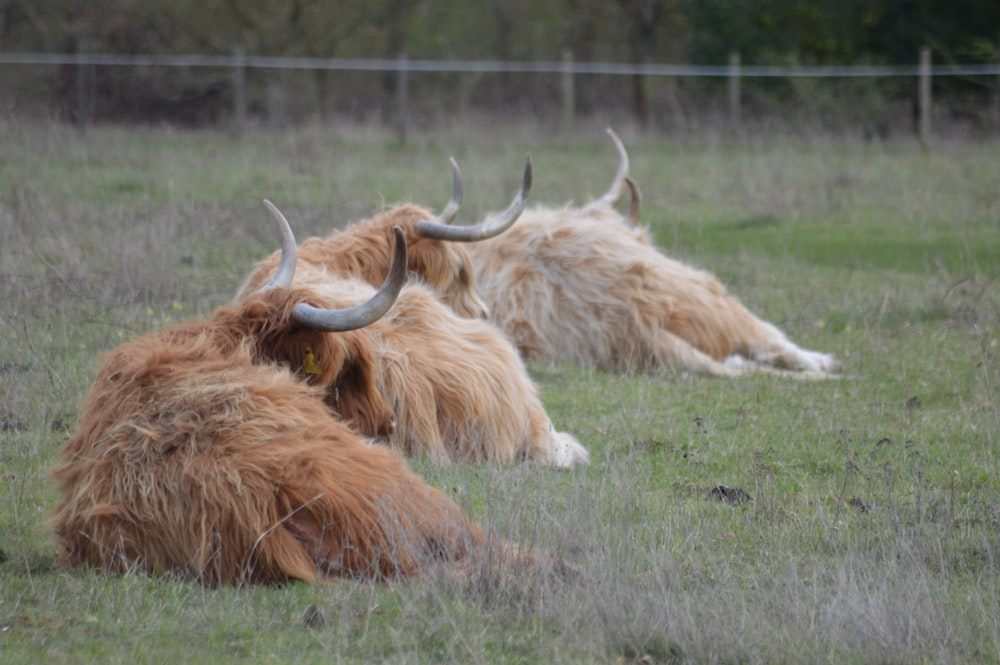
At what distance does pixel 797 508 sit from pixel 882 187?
9304 millimetres

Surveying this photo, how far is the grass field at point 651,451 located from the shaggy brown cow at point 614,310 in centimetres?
25

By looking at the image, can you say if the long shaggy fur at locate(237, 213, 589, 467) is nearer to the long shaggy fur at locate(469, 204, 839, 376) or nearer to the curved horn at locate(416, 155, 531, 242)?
the curved horn at locate(416, 155, 531, 242)

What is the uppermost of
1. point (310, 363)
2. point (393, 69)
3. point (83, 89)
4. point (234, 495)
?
point (393, 69)

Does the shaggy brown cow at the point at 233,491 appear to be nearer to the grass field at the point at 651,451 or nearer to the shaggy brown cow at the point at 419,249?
the grass field at the point at 651,451

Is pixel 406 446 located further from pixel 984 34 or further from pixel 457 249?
pixel 984 34

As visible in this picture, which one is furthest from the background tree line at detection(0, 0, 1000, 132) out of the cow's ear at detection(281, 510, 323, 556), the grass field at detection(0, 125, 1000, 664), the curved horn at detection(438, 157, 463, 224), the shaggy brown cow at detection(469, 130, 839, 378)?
the cow's ear at detection(281, 510, 323, 556)

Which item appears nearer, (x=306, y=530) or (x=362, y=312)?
(x=306, y=530)

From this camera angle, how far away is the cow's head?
4414 mm

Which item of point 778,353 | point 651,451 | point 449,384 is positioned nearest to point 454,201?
point 449,384

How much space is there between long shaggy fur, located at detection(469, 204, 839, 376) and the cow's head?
2.60 meters

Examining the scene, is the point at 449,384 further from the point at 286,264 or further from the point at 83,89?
the point at 83,89

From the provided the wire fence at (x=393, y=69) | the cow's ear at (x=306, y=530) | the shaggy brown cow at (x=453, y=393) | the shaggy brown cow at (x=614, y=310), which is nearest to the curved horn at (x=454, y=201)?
the shaggy brown cow at (x=614, y=310)

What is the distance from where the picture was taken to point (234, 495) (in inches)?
139

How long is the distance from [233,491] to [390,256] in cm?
287
